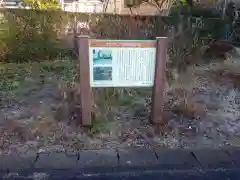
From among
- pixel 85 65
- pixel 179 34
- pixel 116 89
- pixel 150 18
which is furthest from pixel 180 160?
pixel 150 18

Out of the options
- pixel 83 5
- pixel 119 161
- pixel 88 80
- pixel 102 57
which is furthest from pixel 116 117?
pixel 83 5

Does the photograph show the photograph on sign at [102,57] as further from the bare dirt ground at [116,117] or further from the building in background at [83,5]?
the building in background at [83,5]

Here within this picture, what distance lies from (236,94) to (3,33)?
18.6 feet

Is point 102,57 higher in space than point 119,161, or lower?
higher

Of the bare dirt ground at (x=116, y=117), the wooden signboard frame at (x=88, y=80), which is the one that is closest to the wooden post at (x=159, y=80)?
the wooden signboard frame at (x=88, y=80)

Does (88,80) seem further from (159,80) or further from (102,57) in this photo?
(159,80)

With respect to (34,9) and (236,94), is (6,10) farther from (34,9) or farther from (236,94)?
(236,94)

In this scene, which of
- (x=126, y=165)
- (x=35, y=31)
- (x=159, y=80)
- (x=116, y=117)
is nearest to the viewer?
(x=126, y=165)

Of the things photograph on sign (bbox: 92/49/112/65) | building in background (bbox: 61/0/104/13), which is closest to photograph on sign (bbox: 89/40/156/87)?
photograph on sign (bbox: 92/49/112/65)

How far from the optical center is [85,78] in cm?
373

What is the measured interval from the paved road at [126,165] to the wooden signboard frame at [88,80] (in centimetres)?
70

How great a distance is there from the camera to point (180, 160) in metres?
3.22

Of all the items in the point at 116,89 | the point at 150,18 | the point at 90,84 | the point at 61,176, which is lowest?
the point at 61,176

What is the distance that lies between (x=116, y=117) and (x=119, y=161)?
112cm
